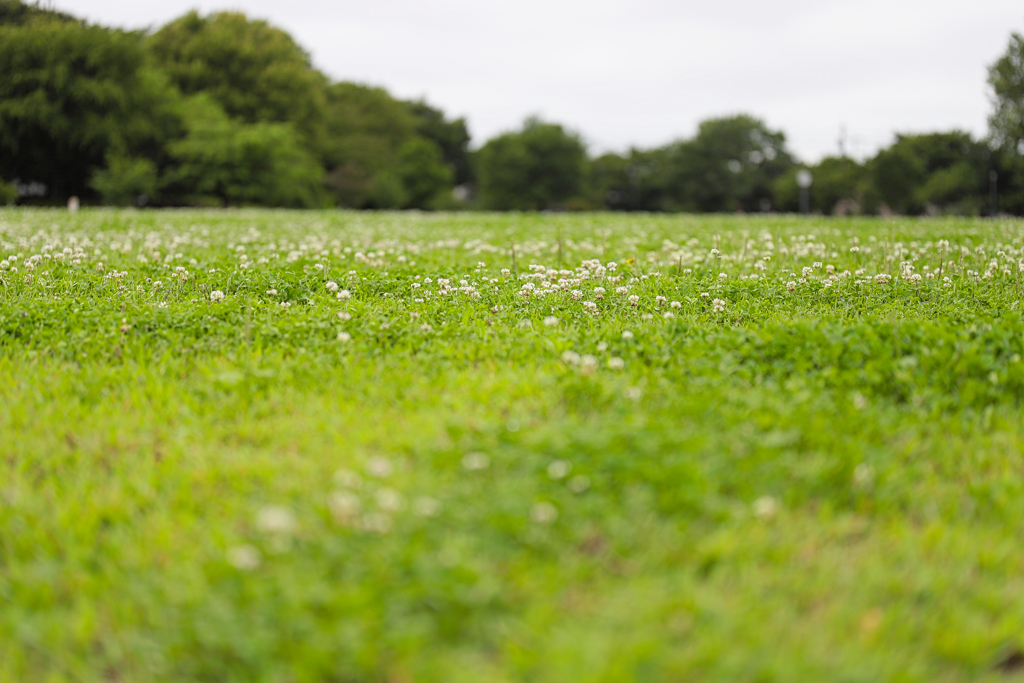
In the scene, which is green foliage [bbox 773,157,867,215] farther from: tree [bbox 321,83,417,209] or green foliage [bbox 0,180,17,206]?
green foliage [bbox 0,180,17,206]

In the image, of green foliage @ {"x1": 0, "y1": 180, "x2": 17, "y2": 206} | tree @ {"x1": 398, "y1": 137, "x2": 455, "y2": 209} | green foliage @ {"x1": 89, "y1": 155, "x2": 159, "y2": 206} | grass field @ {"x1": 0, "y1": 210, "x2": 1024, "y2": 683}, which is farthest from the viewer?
tree @ {"x1": 398, "y1": 137, "x2": 455, "y2": 209}

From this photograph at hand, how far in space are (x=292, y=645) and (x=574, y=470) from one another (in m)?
1.39

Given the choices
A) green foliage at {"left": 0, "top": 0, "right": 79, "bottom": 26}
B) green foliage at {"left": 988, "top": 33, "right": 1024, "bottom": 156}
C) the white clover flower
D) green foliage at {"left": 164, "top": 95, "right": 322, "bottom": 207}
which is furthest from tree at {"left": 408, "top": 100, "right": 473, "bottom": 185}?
the white clover flower

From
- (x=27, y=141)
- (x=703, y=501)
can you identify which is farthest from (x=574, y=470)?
(x=27, y=141)

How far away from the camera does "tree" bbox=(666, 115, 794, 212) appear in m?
83.4

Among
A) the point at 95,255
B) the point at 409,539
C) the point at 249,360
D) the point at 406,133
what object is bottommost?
the point at 409,539

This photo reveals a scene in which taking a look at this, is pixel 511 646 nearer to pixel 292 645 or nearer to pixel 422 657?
pixel 422 657

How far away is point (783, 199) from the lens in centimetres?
7569

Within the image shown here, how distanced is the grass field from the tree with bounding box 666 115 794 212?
81.4 m

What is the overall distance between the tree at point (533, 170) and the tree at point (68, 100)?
43.6m

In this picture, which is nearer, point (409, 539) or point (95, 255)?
point (409, 539)

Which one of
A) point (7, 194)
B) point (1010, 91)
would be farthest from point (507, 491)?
point (1010, 91)

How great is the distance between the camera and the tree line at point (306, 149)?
119ft

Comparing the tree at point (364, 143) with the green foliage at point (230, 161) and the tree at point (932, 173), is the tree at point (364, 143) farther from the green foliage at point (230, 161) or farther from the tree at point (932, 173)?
the tree at point (932, 173)
